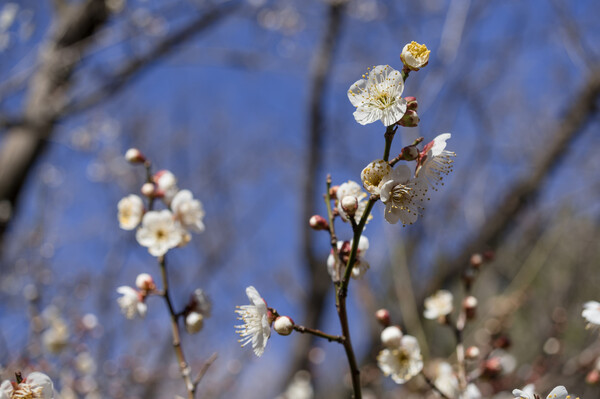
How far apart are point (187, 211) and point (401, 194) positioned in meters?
0.72

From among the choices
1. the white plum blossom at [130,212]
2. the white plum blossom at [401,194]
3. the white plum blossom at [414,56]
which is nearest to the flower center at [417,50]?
the white plum blossom at [414,56]

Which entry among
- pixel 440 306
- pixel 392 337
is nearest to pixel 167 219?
pixel 392 337

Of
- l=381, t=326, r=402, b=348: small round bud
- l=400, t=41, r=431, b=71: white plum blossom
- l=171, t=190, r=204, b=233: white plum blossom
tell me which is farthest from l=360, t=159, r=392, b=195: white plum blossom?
l=171, t=190, r=204, b=233: white plum blossom

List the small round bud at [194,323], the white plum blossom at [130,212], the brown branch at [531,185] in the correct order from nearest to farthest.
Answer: the small round bud at [194,323]
the white plum blossom at [130,212]
the brown branch at [531,185]

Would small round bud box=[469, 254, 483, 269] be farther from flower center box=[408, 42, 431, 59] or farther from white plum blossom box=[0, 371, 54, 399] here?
white plum blossom box=[0, 371, 54, 399]

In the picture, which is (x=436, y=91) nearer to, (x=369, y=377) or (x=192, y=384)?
(x=369, y=377)

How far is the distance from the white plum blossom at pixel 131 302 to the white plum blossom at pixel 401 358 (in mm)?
690

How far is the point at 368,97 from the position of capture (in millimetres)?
1044

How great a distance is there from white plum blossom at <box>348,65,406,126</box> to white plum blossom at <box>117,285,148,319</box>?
2.76 ft

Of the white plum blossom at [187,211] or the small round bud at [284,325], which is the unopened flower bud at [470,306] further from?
the white plum blossom at [187,211]

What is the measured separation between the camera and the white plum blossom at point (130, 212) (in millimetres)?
1520

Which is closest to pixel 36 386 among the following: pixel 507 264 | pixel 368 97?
pixel 368 97

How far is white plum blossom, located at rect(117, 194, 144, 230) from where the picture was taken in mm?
1520

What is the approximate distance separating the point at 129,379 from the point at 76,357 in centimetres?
92
